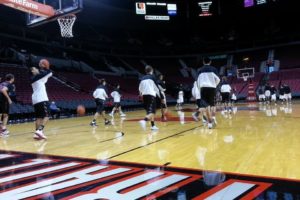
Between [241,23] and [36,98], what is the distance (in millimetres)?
32405

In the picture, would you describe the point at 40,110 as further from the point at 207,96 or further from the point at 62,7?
the point at 62,7

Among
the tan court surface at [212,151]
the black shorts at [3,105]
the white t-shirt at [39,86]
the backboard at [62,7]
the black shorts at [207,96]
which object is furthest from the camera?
the backboard at [62,7]

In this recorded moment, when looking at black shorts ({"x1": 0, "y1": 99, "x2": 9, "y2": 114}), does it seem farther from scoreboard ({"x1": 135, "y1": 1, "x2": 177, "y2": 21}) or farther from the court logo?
scoreboard ({"x1": 135, "y1": 1, "x2": 177, "y2": 21})

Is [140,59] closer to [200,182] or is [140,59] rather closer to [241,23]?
[241,23]

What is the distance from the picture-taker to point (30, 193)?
2910mm

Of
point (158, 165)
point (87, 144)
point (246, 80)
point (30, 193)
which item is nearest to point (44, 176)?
point (30, 193)

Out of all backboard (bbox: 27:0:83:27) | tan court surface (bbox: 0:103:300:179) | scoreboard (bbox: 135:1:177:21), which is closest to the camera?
tan court surface (bbox: 0:103:300:179)

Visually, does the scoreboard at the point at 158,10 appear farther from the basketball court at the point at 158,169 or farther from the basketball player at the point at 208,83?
the basketball court at the point at 158,169

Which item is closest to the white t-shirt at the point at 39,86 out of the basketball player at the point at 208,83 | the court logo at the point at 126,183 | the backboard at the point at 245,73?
the court logo at the point at 126,183

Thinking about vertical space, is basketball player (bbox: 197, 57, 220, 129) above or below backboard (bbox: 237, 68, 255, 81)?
below

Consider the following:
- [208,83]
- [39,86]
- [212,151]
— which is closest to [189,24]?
[208,83]

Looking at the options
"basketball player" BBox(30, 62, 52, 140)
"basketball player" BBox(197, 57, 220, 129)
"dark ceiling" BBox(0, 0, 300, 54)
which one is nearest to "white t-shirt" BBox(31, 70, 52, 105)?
"basketball player" BBox(30, 62, 52, 140)

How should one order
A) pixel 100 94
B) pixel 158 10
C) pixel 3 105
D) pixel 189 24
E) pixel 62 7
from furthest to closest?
pixel 189 24 → pixel 158 10 → pixel 62 7 → pixel 100 94 → pixel 3 105

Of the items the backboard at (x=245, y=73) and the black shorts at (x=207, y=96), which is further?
the backboard at (x=245, y=73)
